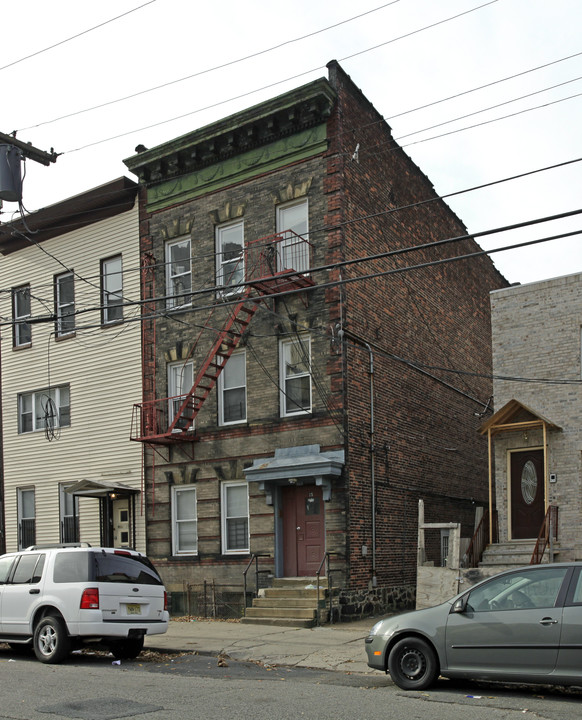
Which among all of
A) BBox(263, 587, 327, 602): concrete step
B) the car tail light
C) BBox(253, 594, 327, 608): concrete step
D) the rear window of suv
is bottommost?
BBox(253, 594, 327, 608): concrete step

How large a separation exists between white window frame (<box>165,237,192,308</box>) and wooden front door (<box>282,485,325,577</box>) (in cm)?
572

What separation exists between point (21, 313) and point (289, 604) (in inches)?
511

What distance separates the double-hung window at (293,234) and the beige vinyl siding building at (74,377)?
452 centimetres

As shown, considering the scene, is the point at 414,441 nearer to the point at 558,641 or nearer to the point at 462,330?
the point at 462,330

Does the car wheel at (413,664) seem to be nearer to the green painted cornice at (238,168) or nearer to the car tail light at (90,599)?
the car tail light at (90,599)

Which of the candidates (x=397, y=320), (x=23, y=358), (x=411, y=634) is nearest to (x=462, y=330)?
(x=397, y=320)

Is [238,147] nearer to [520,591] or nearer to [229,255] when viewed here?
[229,255]

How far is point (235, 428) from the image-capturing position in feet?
65.7


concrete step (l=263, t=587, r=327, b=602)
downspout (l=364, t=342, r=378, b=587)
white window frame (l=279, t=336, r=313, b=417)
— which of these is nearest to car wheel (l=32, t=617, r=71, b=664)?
concrete step (l=263, t=587, r=327, b=602)

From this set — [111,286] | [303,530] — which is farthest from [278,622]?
[111,286]

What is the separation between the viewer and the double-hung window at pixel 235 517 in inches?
779

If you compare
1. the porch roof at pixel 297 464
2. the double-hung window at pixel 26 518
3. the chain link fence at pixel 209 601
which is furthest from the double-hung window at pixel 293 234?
the double-hung window at pixel 26 518

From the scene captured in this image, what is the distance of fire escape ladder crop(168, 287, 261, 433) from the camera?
771 inches

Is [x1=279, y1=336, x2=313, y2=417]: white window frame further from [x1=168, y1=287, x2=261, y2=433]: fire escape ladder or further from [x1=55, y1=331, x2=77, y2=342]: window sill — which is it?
[x1=55, y1=331, x2=77, y2=342]: window sill
